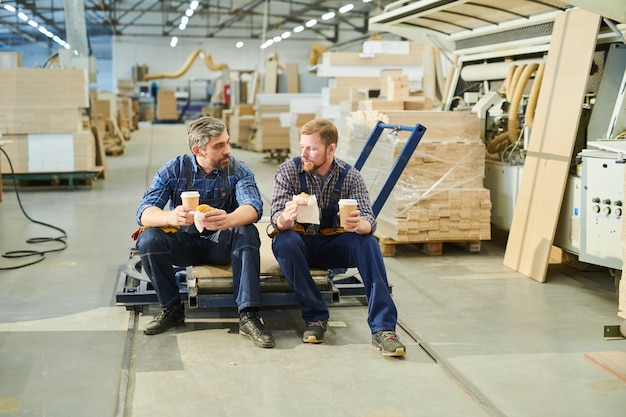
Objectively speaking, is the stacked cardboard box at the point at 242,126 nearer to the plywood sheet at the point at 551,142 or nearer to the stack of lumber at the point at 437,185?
the stack of lumber at the point at 437,185

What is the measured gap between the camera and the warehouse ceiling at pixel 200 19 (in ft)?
107

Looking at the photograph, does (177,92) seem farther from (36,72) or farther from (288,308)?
(288,308)

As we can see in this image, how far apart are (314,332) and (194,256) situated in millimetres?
932

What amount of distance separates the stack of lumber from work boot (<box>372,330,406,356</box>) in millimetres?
2631

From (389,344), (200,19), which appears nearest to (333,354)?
(389,344)

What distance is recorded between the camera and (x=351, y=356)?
13.6 feet

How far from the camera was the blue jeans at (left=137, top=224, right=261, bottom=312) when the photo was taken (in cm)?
441

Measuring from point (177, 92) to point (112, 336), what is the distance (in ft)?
107

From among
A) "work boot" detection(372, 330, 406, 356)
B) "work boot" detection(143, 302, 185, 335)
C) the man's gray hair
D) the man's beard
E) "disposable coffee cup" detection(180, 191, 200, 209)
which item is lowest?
"work boot" detection(143, 302, 185, 335)

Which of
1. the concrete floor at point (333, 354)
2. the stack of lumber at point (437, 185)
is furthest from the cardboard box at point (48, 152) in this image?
the stack of lumber at point (437, 185)

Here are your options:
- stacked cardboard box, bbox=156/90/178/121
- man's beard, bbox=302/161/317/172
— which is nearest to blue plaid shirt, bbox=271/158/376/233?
man's beard, bbox=302/161/317/172

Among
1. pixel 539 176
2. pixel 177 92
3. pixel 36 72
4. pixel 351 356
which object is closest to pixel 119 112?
pixel 36 72

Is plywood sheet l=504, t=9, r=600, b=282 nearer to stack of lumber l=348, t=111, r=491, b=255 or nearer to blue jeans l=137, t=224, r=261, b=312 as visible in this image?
stack of lumber l=348, t=111, r=491, b=255

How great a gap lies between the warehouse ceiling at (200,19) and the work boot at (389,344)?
27043 millimetres
